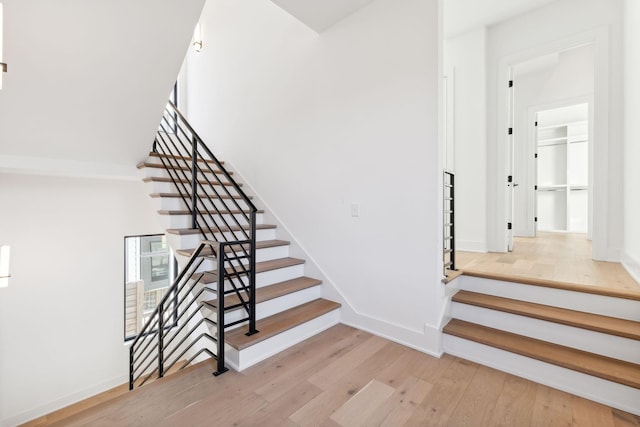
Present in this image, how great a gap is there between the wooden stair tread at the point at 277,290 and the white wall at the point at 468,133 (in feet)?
7.03

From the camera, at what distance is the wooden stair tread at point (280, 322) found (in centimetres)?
212

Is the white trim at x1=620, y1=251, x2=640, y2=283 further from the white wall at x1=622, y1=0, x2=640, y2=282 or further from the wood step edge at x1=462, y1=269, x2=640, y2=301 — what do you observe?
the wood step edge at x1=462, y1=269, x2=640, y2=301

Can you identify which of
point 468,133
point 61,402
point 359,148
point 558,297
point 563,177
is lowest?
point 61,402

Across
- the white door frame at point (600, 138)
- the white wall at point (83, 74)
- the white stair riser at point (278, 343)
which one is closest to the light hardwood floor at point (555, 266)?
the white door frame at point (600, 138)

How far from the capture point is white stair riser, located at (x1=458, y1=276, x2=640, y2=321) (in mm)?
1915

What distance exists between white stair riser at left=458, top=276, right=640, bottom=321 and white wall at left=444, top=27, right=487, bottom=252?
4.40 ft

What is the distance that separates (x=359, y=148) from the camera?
2.66 metres

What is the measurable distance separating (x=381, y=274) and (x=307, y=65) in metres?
2.29

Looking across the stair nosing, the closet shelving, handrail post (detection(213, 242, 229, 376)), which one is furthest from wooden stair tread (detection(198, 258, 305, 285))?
the closet shelving

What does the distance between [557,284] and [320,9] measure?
9.70 feet

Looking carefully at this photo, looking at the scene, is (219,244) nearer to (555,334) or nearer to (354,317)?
(354,317)

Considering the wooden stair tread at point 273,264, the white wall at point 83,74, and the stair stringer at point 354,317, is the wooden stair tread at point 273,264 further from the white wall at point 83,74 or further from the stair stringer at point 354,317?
the white wall at point 83,74

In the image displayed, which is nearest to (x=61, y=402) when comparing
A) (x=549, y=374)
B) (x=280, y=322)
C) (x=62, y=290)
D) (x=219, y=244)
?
(x=62, y=290)

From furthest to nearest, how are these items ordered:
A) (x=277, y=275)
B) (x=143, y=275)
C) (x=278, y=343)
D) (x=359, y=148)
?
(x=143, y=275) < (x=277, y=275) < (x=359, y=148) < (x=278, y=343)
